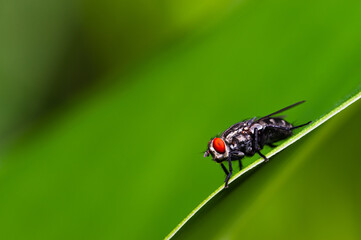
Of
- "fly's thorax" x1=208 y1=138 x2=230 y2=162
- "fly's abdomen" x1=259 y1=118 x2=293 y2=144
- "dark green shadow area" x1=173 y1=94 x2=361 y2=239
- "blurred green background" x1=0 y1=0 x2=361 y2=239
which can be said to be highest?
"blurred green background" x1=0 y1=0 x2=361 y2=239

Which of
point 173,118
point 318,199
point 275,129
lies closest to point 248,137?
point 275,129

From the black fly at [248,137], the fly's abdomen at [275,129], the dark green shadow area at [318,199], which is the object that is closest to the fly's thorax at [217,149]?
the black fly at [248,137]

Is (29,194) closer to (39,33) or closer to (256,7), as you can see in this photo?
(256,7)

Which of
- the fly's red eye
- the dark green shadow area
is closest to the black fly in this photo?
the fly's red eye

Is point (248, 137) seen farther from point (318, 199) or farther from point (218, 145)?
point (318, 199)

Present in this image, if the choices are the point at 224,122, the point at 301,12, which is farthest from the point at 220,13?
the point at 224,122

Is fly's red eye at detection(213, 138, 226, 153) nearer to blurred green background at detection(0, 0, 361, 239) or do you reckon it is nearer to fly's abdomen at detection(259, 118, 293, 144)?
blurred green background at detection(0, 0, 361, 239)
